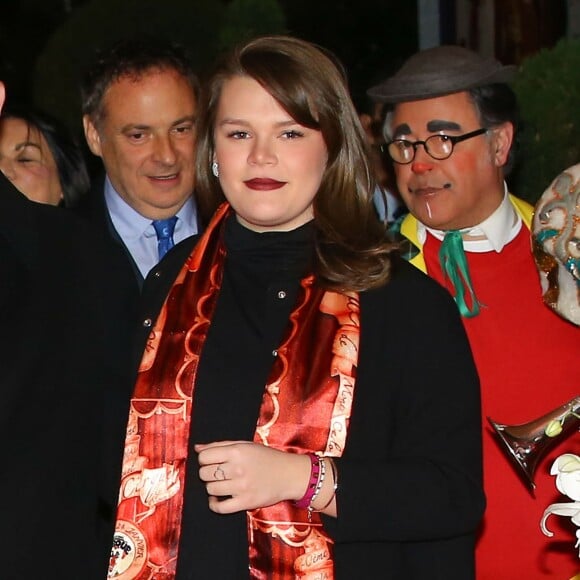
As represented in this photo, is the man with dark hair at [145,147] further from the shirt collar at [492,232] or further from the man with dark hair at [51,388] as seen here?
the man with dark hair at [51,388]

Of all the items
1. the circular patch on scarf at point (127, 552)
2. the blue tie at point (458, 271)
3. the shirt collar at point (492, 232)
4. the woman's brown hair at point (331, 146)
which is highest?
the woman's brown hair at point (331, 146)

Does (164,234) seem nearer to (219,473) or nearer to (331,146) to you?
(331,146)

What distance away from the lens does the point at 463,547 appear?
254 cm

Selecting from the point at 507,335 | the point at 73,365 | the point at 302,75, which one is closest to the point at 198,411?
the point at 73,365

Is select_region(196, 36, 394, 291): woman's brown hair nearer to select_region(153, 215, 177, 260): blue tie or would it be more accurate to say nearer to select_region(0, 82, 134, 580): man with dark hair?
select_region(0, 82, 134, 580): man with dark hair

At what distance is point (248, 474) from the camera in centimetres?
230

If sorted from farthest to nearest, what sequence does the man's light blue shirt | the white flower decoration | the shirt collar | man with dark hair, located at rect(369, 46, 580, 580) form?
the man's light blue shirt → the shirt collar → man with dark hair, located at rect(369, 46, 580, 580) → the white flower decoration

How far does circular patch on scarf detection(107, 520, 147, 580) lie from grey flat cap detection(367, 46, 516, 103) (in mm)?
1572

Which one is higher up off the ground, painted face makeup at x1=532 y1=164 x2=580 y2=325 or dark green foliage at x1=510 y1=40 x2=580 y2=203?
dark green foliage at x1=510 y1=40 x2=580 y2=203

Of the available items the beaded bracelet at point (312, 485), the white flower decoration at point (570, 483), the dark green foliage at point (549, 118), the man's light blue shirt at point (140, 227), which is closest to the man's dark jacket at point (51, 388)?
the beaded bracelet at point (312, 485)

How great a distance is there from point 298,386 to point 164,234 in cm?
169

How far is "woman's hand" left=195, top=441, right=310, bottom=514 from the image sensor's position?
7.52 feet

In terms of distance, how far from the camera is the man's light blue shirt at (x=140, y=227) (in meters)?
4.03

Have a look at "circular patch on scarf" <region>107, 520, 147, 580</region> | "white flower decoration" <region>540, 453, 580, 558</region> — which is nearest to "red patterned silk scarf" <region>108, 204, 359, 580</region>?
"circular patch on scarf" <region>107, 520, 147, 580</region>
